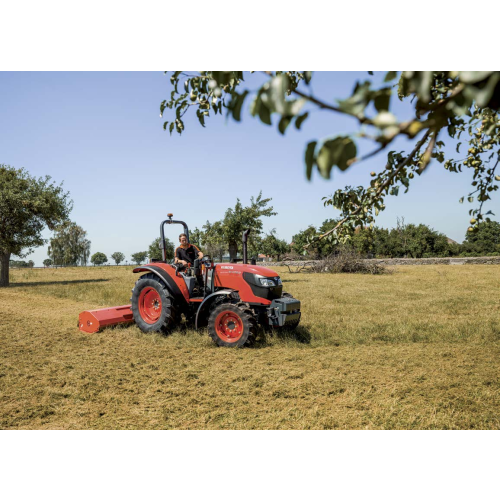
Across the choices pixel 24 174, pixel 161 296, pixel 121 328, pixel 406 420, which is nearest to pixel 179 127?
pixel 406 420

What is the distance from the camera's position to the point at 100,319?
6840 millimetres

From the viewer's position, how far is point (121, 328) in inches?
279

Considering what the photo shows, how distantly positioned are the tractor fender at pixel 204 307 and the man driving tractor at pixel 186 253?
2.78 feet

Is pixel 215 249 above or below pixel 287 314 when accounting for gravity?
above

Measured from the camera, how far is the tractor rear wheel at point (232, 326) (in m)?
5.52

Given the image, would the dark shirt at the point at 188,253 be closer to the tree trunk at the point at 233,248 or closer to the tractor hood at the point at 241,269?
the tractor hood at the point at 241,269

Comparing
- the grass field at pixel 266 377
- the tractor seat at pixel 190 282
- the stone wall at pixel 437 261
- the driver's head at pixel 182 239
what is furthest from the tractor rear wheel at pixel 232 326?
the stone wall at pixel 437 261

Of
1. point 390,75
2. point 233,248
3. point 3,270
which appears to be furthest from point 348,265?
point 390,75

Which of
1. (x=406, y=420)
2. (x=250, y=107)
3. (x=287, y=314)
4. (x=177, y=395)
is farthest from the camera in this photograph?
(x=287, y=314)

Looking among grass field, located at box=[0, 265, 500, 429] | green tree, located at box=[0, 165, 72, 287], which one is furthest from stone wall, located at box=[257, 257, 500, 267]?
grass field, located at box=[0, 265, 500, 429]

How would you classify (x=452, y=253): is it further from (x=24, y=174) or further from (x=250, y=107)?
(x=250, y=107)

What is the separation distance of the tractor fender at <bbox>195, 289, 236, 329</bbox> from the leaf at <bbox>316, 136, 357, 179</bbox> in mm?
4980

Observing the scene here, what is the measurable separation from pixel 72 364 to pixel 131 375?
1020 mm

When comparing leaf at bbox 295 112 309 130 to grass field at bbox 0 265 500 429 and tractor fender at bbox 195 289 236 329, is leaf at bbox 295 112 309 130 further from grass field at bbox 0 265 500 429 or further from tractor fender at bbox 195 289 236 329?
tractor fender at bbox 195 289 236 329
